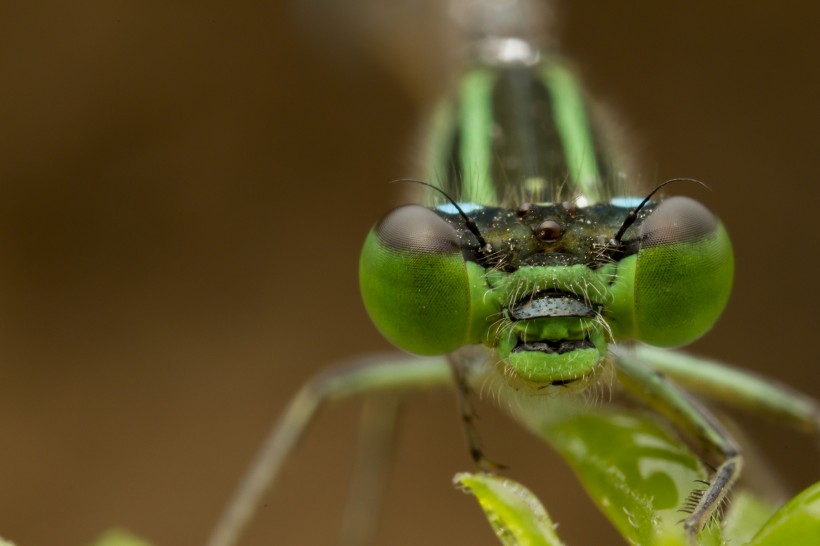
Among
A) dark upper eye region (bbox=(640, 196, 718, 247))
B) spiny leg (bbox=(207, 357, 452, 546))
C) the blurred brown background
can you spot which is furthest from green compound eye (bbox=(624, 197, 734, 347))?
the blurred brown background

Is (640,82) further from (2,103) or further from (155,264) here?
(2,103)

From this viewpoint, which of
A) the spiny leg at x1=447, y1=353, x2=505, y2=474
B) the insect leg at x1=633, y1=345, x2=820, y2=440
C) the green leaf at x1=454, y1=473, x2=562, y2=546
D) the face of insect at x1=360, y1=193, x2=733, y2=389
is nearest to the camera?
the green leaf at x1=454, y1=473, x2=562, y2=546

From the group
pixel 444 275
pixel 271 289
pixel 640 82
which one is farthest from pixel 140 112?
pixel 444 275

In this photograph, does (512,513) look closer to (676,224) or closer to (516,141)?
(676,224)

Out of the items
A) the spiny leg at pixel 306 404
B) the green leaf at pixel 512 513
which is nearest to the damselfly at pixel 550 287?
the green leaf at pixel 512 513

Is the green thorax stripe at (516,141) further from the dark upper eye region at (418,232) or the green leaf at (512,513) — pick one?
the green leaf at (512,513)

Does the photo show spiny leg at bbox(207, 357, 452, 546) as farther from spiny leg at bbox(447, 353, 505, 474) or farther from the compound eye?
the compound eye
